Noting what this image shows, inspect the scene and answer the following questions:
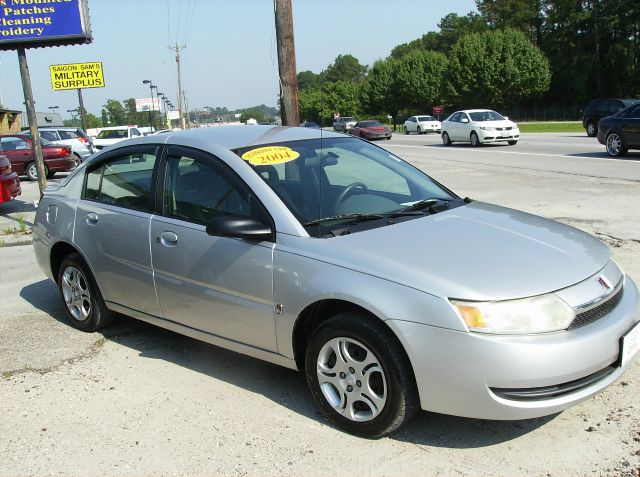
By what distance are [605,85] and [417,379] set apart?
2713 inches

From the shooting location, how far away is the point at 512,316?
2.84m

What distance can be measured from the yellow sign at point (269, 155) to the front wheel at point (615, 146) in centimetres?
1494

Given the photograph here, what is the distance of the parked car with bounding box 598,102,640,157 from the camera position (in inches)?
631

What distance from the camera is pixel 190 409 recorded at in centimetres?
373

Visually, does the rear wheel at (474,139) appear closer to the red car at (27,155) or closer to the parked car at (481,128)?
the parked car at (481,128)

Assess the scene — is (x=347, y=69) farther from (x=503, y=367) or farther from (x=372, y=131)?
(x=503, y=367)

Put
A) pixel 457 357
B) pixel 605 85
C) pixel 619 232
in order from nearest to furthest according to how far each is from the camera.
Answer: pixel 457 357
pixel 619 232
pixel 605 85

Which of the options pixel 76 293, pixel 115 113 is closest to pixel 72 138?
pixel 76 293

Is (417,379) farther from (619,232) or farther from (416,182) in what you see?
(619,232)

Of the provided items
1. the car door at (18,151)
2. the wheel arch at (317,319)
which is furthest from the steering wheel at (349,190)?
the car door at (18,151)

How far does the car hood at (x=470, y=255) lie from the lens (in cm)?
293

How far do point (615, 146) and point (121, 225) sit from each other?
616 inches

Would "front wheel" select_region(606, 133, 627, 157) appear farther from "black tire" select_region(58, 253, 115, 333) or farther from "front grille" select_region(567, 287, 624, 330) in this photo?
"black tire" select_region(58, 253, 115, 333)

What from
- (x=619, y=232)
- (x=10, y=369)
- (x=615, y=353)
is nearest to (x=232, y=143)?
(x=10, y=369)
